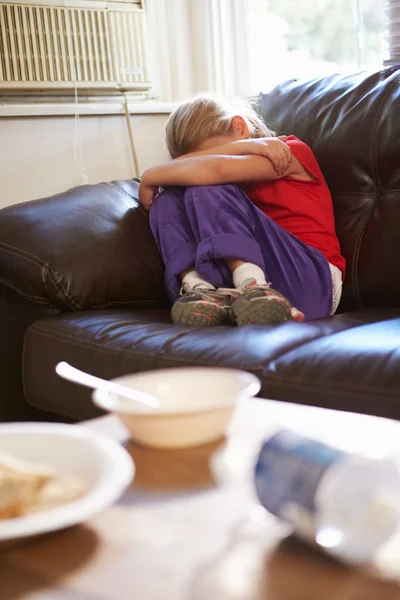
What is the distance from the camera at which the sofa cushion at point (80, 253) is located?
173 cm

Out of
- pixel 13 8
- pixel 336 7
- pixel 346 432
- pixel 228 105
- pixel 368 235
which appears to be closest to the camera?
pixel 346 432

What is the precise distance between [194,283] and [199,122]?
0.48 m

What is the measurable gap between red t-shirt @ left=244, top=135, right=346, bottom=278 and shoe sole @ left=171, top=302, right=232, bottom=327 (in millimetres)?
395

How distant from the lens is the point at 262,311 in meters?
1.55

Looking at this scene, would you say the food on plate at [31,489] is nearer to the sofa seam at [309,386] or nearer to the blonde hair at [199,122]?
the sofa seam at [309,386]

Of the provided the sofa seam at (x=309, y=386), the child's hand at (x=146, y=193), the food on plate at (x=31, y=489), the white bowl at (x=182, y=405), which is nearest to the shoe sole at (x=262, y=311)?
the sofa seam at (x=309, y=386)

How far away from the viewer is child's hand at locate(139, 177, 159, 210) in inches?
78.2

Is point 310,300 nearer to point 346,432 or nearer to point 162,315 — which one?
point 162,315

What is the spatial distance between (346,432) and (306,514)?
0.76 ft

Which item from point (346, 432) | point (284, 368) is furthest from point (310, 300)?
point (346, 432)

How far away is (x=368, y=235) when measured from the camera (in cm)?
190

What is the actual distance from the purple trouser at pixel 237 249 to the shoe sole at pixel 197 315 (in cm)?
17

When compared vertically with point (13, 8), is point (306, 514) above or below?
below

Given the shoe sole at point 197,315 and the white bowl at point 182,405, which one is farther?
the shoe sole at point 197,315
